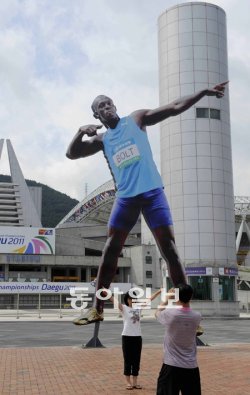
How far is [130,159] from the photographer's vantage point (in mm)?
17828

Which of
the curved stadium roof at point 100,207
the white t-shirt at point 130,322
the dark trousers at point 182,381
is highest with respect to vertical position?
the curved stadium roof at point 100,207

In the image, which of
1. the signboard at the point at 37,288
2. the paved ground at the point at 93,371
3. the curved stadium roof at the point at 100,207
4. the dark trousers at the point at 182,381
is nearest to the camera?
the dark trousers at the point at 182,381

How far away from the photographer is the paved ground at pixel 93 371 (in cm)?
1066

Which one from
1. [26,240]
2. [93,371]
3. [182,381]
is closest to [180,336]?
[182,381]

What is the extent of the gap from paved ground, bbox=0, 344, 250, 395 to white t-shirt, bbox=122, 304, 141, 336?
1.13m

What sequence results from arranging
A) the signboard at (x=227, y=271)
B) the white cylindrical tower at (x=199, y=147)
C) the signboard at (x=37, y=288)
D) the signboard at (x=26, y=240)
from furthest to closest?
the signboard at (x=26, y=240), the signboard at (x=37, y=288), the signboard at (x=227, y=271), the white cylindrical tower at (x=199, y=147)

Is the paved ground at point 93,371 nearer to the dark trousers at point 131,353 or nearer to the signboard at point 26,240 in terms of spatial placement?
→ the dark trousers at point 131,353

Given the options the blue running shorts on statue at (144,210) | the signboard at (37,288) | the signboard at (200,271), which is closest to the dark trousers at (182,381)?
the blue running shorts on statue at (144,210)

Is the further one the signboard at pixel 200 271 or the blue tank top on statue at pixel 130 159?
the signboard at pixel 200 271

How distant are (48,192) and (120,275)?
394ft

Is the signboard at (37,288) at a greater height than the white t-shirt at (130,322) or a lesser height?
lesser

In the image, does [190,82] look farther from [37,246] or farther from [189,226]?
[37,246]

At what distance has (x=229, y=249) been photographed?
46.3m

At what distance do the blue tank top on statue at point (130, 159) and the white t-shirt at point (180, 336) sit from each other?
10.9m
